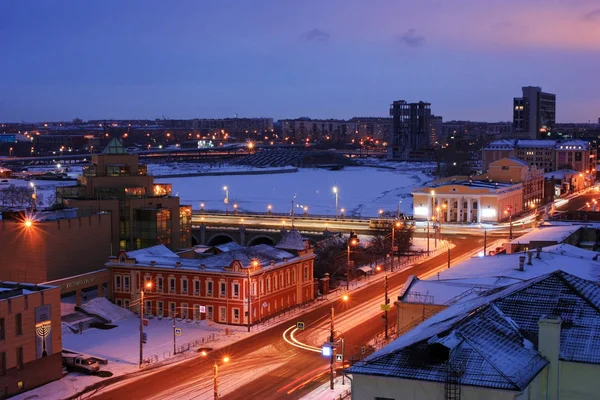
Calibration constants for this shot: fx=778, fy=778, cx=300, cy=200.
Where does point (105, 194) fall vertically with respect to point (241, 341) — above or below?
above

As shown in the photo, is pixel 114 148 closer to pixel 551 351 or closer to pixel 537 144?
pixel 551 351

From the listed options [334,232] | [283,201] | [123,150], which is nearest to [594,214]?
[334,232]

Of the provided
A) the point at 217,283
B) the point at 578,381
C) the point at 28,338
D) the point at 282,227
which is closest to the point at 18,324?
the point at 28,338

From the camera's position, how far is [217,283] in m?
36.1

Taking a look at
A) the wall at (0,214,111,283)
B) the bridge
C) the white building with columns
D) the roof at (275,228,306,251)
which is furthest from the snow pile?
the white building with columns

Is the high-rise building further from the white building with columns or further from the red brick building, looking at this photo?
the red brick building

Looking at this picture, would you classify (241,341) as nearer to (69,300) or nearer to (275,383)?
(275,383)

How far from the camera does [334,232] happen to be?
58.6 metres

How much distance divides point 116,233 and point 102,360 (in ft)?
66.4

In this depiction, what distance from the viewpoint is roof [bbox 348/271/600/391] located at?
14141mm

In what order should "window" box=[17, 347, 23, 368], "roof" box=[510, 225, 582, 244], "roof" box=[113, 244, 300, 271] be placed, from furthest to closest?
"roof" box=[510, 225, 582, 244]
"roof" box=[113, 244, 300, 271]
"window" box=[17, 347, 23, 368]

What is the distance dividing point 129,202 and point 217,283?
15.1 metres

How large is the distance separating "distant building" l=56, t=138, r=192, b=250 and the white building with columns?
2800 cm

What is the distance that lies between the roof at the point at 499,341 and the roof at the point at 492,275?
847 centimetres
